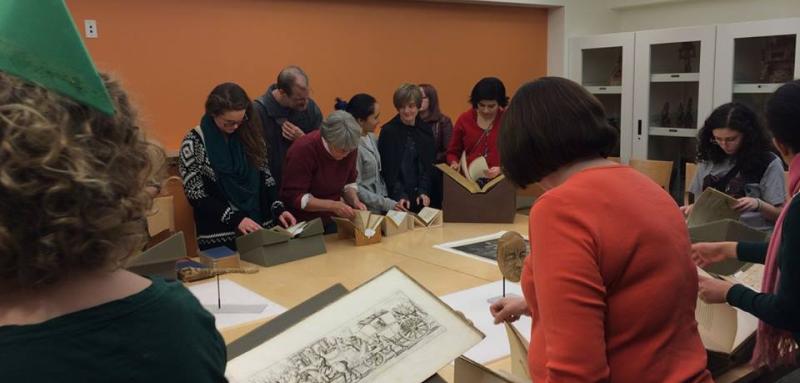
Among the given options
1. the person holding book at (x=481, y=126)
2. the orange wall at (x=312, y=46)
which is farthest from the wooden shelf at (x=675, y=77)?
the person holding book at (x=481, y=126)

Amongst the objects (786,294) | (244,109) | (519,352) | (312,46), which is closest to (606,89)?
(312,46)

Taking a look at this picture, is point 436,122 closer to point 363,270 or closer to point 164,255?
point 363,270

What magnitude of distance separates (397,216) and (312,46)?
7.15 ft

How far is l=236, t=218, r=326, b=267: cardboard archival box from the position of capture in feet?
8.38

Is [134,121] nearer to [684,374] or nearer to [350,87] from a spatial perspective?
[684,374]

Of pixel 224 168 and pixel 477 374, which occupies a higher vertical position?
pixel 224 168

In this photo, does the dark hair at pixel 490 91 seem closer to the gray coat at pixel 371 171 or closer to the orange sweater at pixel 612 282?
the gray coat at pixel 371 171

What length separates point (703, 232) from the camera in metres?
2.18

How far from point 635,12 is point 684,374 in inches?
233

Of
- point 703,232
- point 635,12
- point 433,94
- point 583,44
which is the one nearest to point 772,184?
point 703,232

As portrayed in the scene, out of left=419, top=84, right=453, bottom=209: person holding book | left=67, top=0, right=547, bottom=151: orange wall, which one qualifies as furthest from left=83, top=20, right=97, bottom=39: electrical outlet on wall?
left=419, top=84, right=453, bottom=209: person holding book

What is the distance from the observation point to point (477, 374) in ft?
4.21

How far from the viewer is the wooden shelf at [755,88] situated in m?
4.72

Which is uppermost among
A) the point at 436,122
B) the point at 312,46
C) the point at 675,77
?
the point at 312,46
